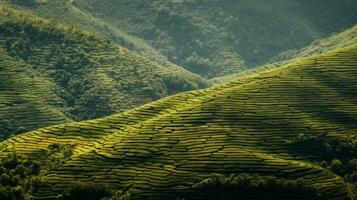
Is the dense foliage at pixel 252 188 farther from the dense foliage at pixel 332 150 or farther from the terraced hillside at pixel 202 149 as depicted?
the dense foliage at pixel 332 150

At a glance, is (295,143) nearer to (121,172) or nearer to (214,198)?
(214,198)

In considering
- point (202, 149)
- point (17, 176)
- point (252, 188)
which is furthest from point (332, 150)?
point (17, 176)

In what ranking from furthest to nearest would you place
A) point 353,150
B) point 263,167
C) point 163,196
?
point 353,150
point 263,167
point 163,196

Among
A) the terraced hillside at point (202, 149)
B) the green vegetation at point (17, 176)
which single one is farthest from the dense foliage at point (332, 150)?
the green vegetation at point (17, 176)

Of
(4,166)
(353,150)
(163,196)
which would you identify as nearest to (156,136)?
(163,196)

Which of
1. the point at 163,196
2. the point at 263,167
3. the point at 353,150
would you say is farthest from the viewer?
the point at 353,150

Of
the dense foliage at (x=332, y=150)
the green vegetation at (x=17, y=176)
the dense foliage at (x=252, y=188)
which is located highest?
the dense foliage at (x=332, y=150)

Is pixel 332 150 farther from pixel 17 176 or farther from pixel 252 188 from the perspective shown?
pixel 17 176

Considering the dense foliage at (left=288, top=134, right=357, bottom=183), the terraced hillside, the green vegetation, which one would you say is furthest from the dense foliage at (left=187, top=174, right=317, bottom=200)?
the green vegetation
